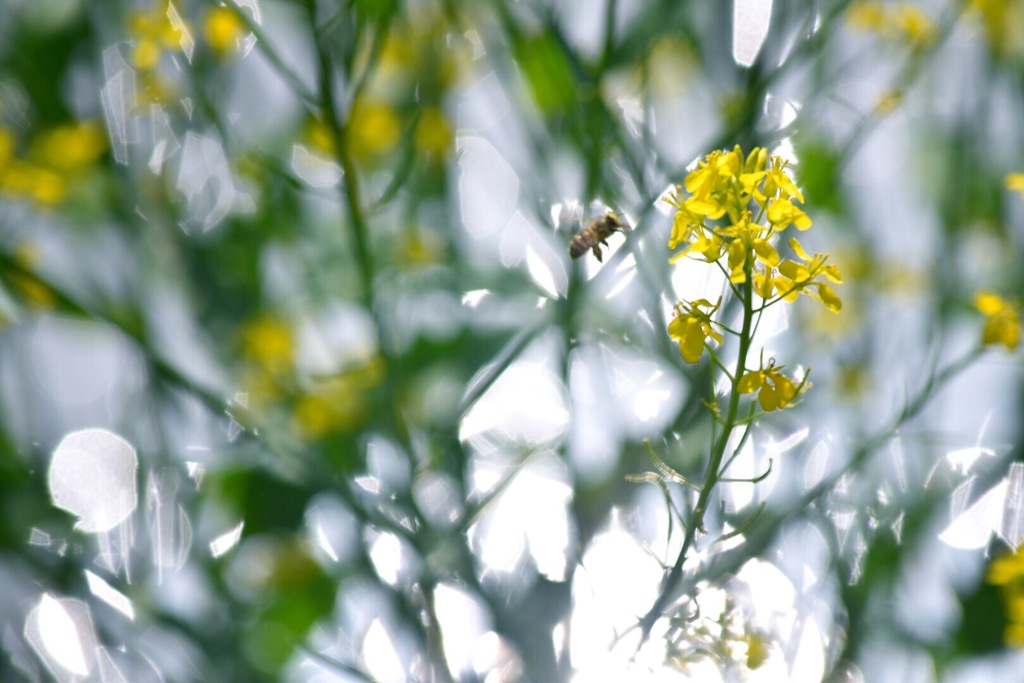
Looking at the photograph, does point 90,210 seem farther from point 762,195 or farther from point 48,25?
point 762,195

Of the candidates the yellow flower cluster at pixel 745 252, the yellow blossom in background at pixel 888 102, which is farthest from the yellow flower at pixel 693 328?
the yellow blossom in background at pixel 888 102

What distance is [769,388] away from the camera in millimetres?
430

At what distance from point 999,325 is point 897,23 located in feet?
1.08

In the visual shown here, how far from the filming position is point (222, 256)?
0.92 metres

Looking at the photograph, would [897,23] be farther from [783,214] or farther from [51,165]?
[51,165]

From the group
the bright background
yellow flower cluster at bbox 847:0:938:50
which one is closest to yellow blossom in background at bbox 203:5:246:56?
the bright background

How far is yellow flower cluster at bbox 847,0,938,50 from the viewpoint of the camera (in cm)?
90

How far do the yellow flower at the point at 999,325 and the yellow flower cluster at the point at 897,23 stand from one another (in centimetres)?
29

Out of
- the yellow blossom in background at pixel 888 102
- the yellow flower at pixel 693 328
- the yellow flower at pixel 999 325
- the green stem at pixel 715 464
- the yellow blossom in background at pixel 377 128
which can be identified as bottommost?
the green stem at pixel 715 464

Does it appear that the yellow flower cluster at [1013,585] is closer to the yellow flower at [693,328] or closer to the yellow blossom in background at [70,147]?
the yellow flower at [693,328]

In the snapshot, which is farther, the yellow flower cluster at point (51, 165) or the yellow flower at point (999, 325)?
the yellow flower cluster at point (51, 165)

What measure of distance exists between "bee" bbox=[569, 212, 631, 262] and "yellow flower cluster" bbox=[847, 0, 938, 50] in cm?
38

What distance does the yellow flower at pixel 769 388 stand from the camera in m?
0.43

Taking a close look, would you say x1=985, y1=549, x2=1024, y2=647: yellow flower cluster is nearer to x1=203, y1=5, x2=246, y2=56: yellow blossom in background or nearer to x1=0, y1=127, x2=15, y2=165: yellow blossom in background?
x1=203, y1=5, x2=246, y2=56: yellow blossom in background
